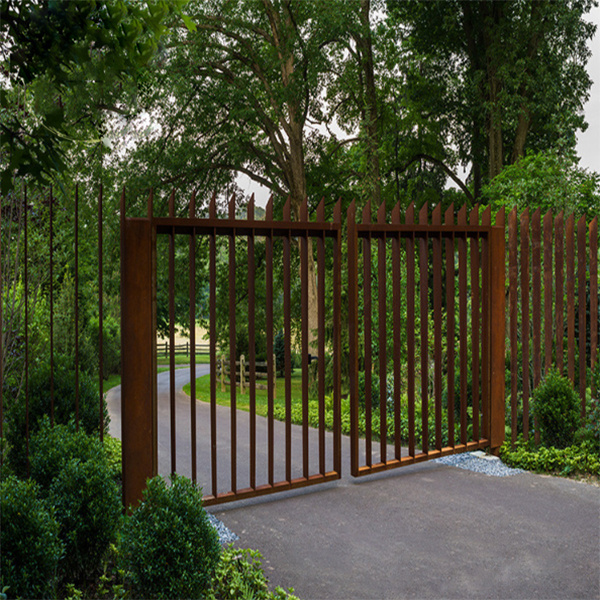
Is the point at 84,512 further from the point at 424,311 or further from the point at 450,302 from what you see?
the point at 450,302

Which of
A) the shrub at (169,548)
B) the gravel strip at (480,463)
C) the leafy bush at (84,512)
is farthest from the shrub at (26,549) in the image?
the gravel strip at (480,463)

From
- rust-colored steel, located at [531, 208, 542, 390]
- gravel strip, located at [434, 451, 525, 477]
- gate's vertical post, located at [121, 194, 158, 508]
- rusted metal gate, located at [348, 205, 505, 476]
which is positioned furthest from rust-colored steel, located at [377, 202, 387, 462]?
gate's vertical post, located at [121, 194, 158, 508]

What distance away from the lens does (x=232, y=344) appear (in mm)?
4965

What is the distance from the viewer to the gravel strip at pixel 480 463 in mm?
6129

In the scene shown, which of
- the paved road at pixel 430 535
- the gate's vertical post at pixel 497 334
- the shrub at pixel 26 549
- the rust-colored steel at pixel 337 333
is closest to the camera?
the shrub at pixel 26 549

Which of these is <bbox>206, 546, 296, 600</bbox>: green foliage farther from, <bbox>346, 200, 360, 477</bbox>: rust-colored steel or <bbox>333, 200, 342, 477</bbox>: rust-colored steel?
<bbox>346, 200, 360, 477</bbox>: rust-colored steel

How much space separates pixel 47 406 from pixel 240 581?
2589 mm

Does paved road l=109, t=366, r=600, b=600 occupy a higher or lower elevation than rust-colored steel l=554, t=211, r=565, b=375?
lower

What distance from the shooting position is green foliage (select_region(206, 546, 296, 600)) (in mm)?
3475

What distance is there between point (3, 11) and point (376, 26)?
1526 centimetres

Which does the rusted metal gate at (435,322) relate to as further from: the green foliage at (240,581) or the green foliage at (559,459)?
the green foliage at (240,581)

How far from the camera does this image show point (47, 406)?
5.23 metres

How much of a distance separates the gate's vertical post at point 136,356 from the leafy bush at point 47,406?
2.56ft

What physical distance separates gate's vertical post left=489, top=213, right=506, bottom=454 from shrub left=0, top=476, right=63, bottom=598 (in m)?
4.81
